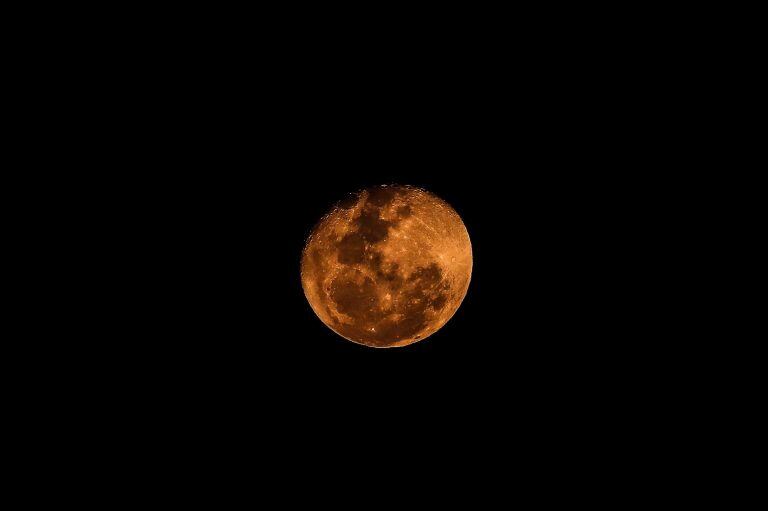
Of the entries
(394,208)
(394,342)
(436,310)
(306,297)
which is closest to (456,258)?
(436,310)

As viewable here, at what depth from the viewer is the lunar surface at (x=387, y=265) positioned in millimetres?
2602

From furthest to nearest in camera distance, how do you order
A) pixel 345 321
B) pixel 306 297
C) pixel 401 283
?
pixel 306 297 → pixel 345 321 → pixel 401 283

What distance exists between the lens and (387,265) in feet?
8.46

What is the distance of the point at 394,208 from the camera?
271 cm

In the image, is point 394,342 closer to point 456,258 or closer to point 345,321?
point 345,321

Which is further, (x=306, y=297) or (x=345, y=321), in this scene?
(x=306, y=297)

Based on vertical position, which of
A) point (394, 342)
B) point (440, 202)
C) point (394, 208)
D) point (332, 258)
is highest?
point (440, 202)

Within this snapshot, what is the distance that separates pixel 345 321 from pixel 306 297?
18.5 inches

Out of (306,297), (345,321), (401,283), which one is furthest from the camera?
(306,297)

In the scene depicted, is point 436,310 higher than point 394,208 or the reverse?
the reverse

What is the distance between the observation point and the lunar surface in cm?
260

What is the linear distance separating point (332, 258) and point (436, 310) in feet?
2.83

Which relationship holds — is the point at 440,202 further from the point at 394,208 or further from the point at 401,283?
the point at 401,283

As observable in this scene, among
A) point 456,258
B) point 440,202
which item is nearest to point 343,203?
point 440,202
